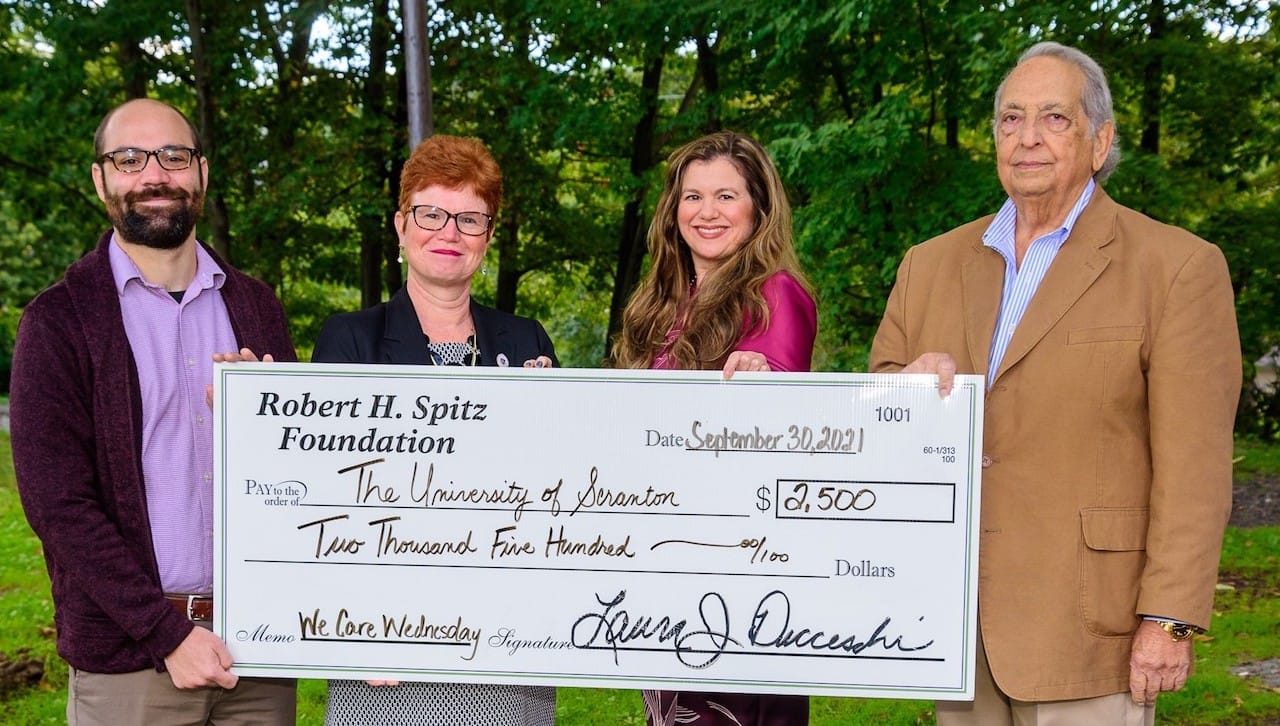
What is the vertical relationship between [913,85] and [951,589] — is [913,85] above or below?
above

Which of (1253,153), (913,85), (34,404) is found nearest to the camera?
(34,404)

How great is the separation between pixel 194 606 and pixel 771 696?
62.9 inches

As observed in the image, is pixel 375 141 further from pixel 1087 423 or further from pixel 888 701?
Answer: pixel 1087 423

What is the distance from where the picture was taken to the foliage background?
9.54m

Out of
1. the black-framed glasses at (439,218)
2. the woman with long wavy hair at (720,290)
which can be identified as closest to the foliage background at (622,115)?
the woman with long wavy hair at (720,290)

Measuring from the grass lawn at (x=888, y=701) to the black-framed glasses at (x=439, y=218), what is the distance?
11.3ft

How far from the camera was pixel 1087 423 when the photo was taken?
9.22 feet

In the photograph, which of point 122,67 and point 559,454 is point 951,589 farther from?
point 122,67

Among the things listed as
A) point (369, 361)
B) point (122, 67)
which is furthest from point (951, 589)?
point (122, 67)

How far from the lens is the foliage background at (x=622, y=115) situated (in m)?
9.54

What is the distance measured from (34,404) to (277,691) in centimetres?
106

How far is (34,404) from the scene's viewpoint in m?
2.81

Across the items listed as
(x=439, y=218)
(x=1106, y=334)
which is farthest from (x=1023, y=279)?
(x=439, y=218)

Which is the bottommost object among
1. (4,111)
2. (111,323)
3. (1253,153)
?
(111,323)
